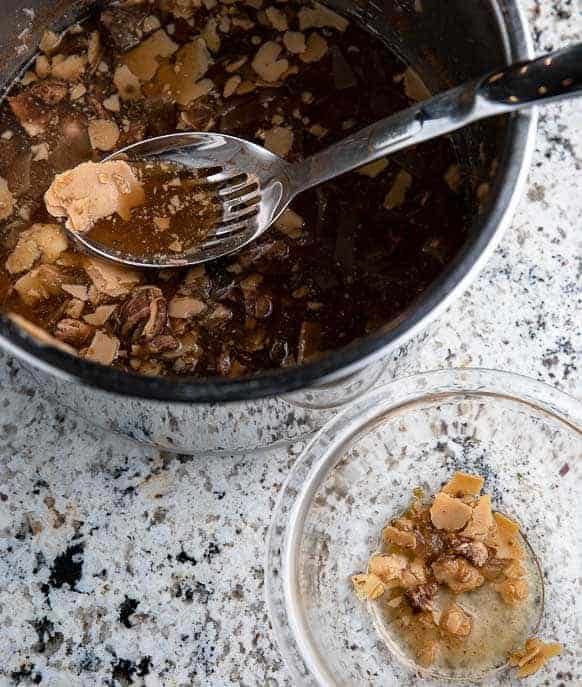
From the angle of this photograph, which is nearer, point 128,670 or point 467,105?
point 467,105

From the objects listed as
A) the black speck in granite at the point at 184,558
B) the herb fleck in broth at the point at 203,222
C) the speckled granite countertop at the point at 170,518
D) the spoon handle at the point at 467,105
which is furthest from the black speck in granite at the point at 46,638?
the spoon handle at the point at 467,105

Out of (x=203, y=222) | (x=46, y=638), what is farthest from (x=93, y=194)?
(x=46, y=638)

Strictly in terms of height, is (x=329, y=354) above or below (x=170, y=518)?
above

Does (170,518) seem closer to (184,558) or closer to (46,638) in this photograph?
(184,558)

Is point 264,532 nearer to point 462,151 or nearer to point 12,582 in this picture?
point 12,582

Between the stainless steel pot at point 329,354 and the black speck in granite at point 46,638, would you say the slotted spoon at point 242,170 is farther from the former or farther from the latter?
the black speck in granite at point 46,638

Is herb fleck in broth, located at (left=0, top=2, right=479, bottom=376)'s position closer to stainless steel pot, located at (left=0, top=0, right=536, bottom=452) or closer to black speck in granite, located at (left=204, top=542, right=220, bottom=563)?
stainless steel pot, located at (left=0, top=0, right=536, bottom=452)
